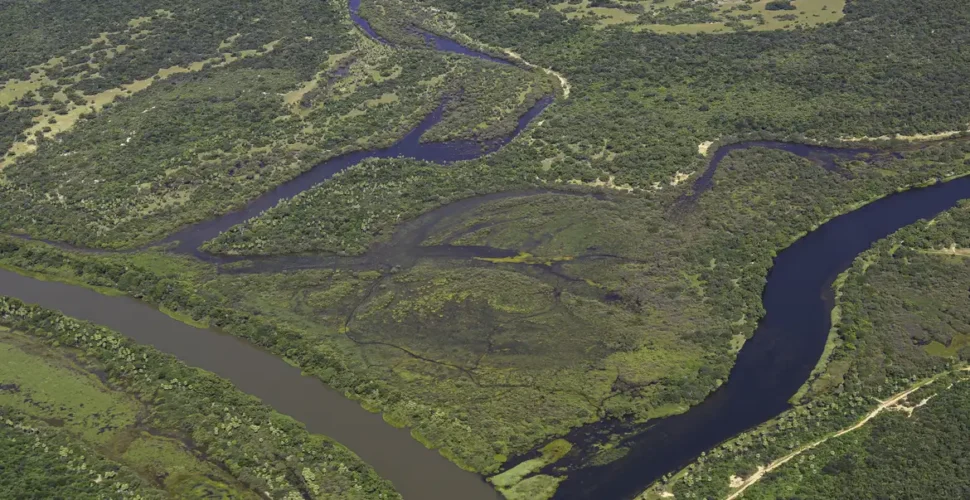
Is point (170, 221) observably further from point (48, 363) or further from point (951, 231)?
point (951, 231)

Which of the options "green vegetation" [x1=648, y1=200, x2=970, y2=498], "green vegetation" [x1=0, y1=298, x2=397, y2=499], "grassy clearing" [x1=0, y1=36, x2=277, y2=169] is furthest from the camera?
"grassy clearing" [x1=0, y1=36, x2=277, y2=169]

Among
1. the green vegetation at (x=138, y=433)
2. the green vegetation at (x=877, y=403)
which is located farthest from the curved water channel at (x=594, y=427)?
Answer: the green vegetation at (x=877, y=403)

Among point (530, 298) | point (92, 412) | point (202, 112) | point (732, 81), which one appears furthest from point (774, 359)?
point (202, 112)

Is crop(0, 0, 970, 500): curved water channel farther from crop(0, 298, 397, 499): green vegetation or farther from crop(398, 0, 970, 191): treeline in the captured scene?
crop(398, 0, 970, 191): treeline

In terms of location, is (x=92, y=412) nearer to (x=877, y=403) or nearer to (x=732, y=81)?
(x=877, y=403)

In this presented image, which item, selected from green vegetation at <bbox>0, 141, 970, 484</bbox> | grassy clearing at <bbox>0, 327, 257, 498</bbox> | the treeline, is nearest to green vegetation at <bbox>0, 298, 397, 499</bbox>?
grassy clearing at <bbox>0, 327, 257, 498</bbox>

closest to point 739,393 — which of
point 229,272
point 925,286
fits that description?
point 925,286
